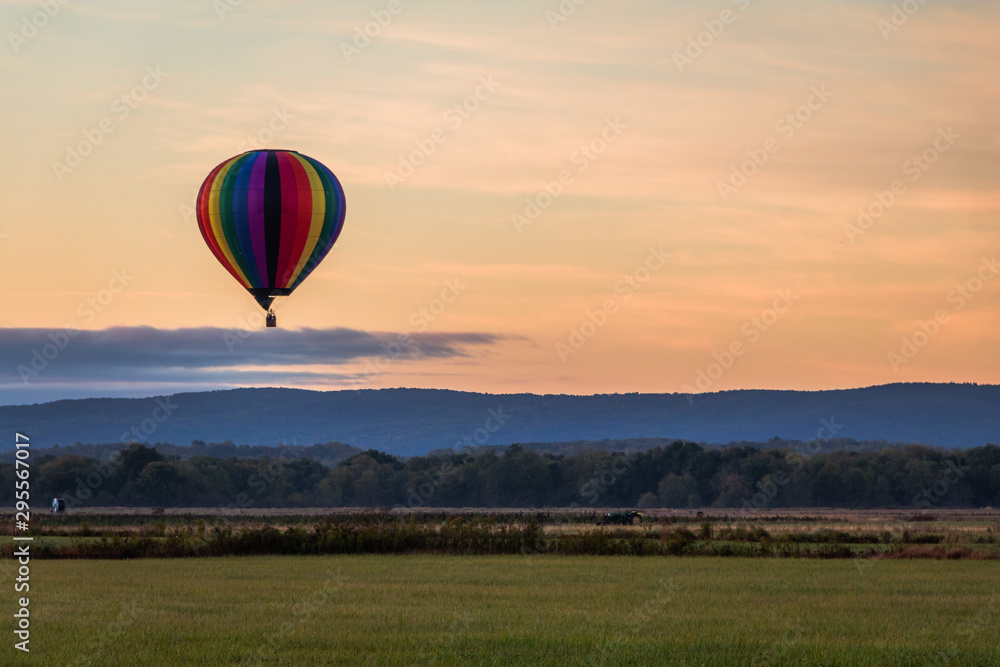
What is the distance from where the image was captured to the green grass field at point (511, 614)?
24.8 m

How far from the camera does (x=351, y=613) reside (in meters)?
31.2

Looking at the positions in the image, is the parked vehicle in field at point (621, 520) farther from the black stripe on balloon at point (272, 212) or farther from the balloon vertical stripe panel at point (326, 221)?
the black stripe on balloon at point (272, 212)

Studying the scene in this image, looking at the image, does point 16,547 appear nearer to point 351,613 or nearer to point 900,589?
point 351,613

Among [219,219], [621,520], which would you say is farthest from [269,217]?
[621,520]

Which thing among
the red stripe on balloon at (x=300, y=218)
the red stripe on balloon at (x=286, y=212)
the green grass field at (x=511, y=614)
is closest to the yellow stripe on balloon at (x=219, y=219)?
the red stripe on balloon at (x=286, y=212)

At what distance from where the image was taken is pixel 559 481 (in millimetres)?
163125

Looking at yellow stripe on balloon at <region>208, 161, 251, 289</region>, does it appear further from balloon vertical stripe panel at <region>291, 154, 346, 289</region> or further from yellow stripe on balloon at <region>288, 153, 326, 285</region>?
balloon vertical stripe panel at <region>291, 154, 346, 289</region>

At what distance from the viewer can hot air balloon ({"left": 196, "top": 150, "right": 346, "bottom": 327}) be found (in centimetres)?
5006

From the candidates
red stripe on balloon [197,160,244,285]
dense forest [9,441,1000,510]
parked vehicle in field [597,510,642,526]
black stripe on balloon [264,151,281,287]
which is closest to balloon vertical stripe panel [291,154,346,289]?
black stripe on balloon [264,151,281,287]

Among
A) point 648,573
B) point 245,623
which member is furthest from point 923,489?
point 245,623

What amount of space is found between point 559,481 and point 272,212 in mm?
116989

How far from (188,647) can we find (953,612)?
19.7 metres

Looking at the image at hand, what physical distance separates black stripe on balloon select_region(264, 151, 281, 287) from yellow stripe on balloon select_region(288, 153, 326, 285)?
1.11 m

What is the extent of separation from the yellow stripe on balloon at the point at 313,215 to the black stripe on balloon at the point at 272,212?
43.6 inches
